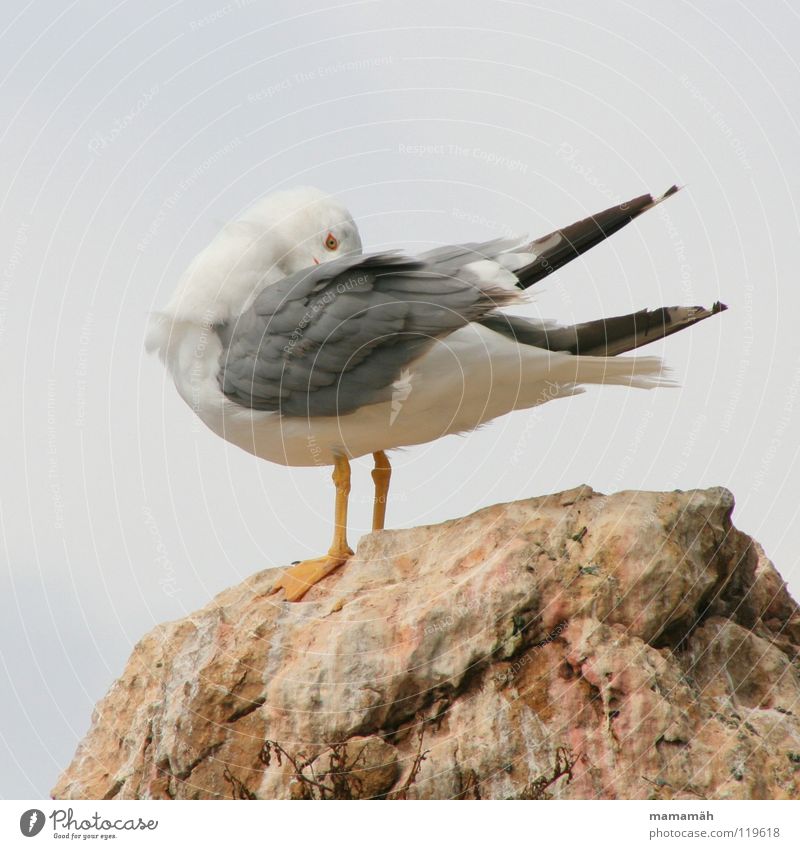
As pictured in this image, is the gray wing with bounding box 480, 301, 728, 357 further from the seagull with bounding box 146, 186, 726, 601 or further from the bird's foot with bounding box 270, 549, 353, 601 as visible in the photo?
the bird's foot with bounding box 270, 549, 353, 601

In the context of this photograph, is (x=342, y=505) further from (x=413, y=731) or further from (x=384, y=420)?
(x=413, y=731)

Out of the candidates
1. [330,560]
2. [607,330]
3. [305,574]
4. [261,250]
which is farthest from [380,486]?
[607,330]

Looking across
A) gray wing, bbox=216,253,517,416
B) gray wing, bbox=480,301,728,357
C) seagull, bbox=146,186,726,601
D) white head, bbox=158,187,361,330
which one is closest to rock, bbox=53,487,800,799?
seagull, bbox=146,186,726,601

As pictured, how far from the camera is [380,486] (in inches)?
284

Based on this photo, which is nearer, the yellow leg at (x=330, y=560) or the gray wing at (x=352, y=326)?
the gray wing at (x=352, y=326)

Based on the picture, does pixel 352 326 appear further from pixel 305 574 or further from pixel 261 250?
pixel 305 574

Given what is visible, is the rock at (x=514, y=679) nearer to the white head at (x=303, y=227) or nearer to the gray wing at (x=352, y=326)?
the gray wing at (x=352, y=326)

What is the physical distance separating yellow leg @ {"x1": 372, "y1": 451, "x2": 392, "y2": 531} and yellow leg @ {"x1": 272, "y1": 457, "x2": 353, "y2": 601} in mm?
351

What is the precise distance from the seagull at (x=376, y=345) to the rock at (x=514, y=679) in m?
0.62

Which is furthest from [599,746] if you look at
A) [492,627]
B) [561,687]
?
[492,627]

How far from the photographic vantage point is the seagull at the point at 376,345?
615 centimetres

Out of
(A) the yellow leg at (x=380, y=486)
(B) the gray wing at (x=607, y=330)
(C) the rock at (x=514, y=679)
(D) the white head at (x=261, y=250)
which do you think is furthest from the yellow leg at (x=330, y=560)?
(B) the gray wing at (x=607, y=330)

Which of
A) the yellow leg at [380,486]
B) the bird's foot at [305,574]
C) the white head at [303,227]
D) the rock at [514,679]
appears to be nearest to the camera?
the rock at [514,679]
